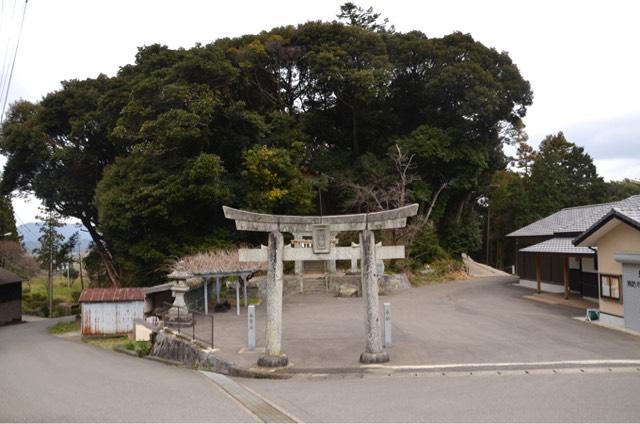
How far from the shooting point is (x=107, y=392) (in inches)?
374

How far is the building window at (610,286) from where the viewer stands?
15.8 metres

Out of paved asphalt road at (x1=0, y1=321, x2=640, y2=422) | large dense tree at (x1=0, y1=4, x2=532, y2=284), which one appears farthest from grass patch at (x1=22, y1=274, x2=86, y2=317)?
paved asphalt road at (x1=0, y1=321, x2=640, y2=422)

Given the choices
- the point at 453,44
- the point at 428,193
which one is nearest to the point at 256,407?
the point at 428,193

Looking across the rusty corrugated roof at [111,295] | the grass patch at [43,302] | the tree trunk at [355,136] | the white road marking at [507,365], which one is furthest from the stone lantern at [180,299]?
the grass patch at [43,302]

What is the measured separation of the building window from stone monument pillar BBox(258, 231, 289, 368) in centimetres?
1167

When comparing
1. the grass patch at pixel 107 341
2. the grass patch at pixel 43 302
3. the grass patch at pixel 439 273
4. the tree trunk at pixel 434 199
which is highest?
the tree trunk at pixel 434 199

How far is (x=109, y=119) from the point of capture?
3031 centimetres

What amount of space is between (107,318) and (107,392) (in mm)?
11013

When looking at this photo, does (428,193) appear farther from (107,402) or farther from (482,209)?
(107,402)

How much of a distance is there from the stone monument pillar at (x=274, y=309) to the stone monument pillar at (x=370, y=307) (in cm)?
Result: 203

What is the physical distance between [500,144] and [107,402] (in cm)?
3494

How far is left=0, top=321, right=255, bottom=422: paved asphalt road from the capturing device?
7770mm

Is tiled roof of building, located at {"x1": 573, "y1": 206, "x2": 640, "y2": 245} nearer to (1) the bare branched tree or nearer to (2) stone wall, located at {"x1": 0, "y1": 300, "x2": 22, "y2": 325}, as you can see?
(1) the bare branched tree

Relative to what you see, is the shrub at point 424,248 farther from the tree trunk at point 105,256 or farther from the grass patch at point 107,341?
the tree trunk at point 105,256
